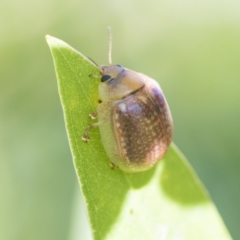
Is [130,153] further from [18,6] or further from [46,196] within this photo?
[18,6]

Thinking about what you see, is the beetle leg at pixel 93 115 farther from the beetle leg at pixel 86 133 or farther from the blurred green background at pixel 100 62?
the blurred green background at pixel 100 62

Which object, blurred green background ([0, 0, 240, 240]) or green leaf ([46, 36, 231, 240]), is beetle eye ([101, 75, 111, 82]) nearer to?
green leaf ([46, 36, 231, 240])

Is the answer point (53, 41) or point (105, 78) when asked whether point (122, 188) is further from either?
point (53, 41)

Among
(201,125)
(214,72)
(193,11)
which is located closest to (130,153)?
(201,125)

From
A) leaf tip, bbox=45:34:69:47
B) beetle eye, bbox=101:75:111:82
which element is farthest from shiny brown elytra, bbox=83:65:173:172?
leaf tip, bbox=45:34:69:47

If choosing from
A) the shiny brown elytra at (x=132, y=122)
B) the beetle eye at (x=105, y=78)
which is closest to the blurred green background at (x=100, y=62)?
the shiny brown elytra at (x=132, y=122)

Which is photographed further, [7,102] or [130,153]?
[7,102]
